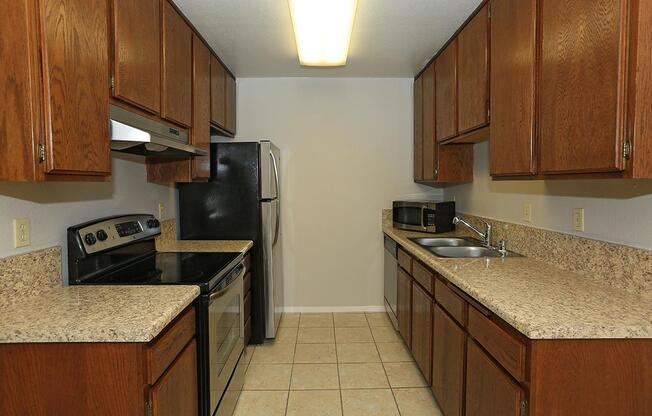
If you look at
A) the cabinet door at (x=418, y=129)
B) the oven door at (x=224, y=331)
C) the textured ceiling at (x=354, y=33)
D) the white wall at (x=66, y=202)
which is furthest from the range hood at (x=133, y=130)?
the cabinet door at (x=418, y=129)

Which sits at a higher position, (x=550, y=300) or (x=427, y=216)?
(x=427, y=216)

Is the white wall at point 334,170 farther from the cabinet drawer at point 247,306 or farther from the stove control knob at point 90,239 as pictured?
the stove control knob at point 90,239

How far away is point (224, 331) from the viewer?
2.09 metres

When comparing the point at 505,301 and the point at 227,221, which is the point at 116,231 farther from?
the point at 505,301

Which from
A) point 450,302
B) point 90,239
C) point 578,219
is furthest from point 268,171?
point 578,219

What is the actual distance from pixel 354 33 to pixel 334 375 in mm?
2380

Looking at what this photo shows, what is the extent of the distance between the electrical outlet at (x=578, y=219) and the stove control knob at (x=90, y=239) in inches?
91.7

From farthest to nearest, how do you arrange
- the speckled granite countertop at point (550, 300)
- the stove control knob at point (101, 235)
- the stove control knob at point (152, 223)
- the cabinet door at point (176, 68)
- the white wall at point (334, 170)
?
1. the white wall at point (334, 170)
2. the stove control knob at point (152, 223)
3. the cabinet door at point (176, 68)
4. the stove control knob at point (101, 235)
5. the speckled granite countertop at point (550, 300)

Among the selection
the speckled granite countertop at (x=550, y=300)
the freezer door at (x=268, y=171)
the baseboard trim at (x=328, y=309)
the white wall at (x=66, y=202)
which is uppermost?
the freezer door at (x=268, y=171)

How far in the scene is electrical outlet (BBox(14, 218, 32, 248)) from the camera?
155 cm

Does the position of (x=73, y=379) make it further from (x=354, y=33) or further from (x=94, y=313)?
(x=354, y=33)

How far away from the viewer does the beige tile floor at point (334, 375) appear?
238cm

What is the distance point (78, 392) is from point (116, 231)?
106 centimetres

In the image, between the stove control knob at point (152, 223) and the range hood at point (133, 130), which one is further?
the stove control knob at point (152, 223)
